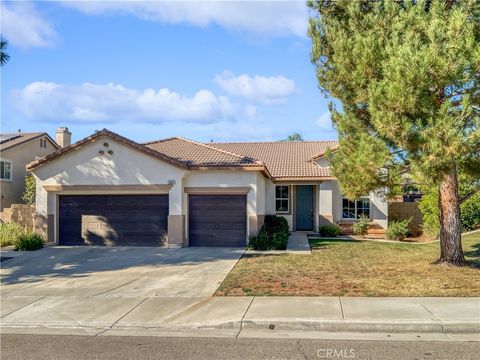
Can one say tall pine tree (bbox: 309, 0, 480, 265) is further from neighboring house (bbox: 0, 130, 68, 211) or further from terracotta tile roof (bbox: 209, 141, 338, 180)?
neighboring house (bbox: 0, 130, 68, 211)

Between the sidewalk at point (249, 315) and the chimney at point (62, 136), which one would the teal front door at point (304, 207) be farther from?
A: the chimney at point (62, 136)

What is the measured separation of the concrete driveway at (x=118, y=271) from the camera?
432 inches

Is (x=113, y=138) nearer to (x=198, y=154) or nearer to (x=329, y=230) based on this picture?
(x=198, y=154)

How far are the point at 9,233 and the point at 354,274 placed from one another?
1417 cm

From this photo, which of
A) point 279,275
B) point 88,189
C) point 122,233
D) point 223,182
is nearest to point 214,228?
point 223,182

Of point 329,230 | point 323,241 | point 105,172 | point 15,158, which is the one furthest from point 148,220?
point 15,158

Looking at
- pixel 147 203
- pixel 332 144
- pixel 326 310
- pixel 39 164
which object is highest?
pixel 332 144

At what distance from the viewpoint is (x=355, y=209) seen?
23.7 meters

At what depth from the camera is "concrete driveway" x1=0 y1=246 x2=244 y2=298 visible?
10984mm

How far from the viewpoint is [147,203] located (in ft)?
60.8

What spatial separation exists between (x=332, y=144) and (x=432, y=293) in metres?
19.2

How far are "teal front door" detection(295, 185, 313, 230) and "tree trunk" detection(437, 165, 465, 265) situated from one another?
38.3 feet

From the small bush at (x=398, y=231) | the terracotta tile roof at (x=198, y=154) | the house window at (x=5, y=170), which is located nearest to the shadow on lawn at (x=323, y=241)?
the small bush at (x=398, y=231)

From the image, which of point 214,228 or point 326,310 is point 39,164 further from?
point 326,310
